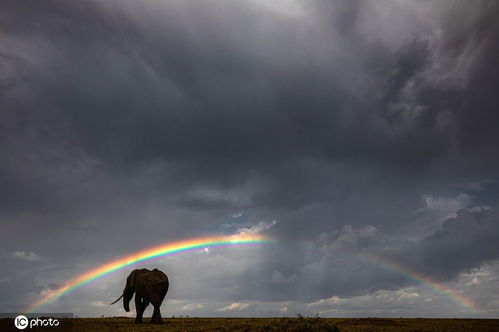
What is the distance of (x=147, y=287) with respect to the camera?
48.9 meters

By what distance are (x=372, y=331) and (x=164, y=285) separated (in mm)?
26328

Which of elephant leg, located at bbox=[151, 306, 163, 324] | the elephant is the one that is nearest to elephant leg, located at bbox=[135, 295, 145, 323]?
the elephant

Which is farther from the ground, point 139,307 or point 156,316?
point 139,307

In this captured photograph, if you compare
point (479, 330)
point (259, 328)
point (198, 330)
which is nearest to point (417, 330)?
point (479, 330)

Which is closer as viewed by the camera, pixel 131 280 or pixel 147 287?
pixel 147 287

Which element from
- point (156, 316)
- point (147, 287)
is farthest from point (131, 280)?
point (156, 316)

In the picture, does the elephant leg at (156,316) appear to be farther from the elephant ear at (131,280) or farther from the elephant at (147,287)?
the elephant ear at (131,280)

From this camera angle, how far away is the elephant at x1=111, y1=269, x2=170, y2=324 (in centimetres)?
4803

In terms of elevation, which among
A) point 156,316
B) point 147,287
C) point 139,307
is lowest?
point 156,316

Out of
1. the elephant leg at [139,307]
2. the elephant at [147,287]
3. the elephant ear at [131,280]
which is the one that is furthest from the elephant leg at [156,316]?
the elephant ear at [131,280]

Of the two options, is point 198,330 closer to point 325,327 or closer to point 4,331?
point 325,327

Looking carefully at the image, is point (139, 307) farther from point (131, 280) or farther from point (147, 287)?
point (131, 280)

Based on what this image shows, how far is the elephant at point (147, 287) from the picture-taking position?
158 feet

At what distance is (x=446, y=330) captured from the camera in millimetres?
37938
